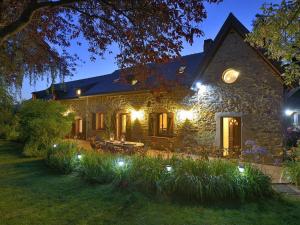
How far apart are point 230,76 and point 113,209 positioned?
8.33 m

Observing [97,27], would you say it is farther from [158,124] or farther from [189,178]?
[158,124]

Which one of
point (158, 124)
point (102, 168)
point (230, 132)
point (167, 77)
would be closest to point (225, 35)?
point (167, 77)

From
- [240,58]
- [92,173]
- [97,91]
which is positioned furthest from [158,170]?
[97,91]

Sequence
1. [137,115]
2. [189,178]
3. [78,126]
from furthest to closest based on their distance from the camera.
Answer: [78,126]
[137,115]
[189,178]

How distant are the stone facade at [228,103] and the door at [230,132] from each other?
21.8 inches

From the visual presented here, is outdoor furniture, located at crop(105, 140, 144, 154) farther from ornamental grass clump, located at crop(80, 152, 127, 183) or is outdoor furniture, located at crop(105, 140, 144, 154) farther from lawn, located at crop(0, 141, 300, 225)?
lawn, located at crop(0, 141, 300, 225)

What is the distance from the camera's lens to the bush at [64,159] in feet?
27.4

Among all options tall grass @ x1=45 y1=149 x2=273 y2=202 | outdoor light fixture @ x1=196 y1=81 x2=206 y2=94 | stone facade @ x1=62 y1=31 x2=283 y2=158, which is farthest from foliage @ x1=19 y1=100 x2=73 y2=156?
outdoor light fixture @ x1=196 y1=81 x2=206 y2=94

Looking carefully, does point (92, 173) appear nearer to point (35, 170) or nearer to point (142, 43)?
point (35, 170)

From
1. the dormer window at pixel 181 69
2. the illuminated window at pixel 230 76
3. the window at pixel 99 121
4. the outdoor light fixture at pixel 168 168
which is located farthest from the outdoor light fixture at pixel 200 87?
the window at pixel 99 121

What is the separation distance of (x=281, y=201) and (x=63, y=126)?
1101cm

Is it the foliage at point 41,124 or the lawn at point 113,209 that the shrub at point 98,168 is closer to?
the lawn at point 113,209

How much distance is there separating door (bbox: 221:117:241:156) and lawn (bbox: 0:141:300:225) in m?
6.06

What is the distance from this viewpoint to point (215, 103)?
11672 mm
